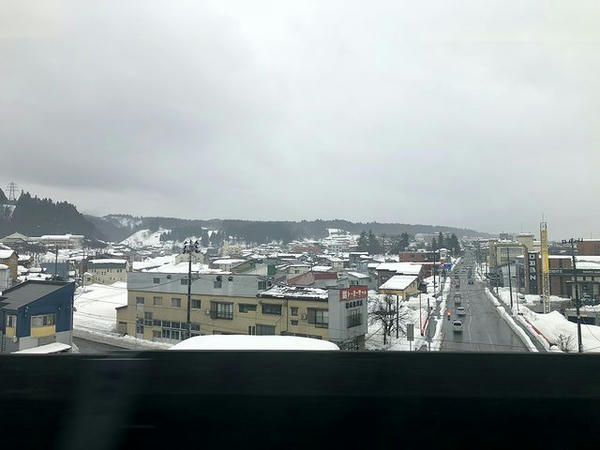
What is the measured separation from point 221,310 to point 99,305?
1.24 meters

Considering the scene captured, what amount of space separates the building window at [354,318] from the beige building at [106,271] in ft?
8.39

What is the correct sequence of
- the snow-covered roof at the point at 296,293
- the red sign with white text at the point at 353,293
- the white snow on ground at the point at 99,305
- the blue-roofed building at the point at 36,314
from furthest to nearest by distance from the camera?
the red sign with white text at the point at 353,293, the snow-covered roof at the point at 296,293, the white snow on ground at the point at 99,305, the blue-roofed building at the point at 36,314

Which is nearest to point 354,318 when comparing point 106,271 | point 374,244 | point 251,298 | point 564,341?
point 251,298

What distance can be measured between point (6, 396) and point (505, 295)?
8342 millimetres

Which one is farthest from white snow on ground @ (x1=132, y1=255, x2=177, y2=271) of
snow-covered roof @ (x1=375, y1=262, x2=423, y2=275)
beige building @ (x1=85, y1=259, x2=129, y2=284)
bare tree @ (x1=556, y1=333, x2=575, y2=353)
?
snow-covered roof @ (x1=375, y1=262, x2=423, y2=275)

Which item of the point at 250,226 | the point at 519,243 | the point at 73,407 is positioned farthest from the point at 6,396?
the point at 519,243

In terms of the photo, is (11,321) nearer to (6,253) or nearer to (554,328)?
(6,253)

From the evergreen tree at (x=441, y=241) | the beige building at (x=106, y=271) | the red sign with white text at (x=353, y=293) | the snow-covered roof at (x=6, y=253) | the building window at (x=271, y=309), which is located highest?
the evergreen tree at (x=441, y=241)

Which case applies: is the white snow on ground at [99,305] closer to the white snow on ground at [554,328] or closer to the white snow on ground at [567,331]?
the white snow on ground at [554,328]

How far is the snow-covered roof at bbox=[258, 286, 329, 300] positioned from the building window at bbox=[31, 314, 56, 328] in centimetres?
220

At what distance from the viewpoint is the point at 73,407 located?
129 centimetres

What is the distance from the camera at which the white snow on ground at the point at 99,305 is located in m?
3.62

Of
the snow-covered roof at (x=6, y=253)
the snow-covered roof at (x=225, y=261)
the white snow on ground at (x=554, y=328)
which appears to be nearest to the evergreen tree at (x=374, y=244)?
the white snow on ground at (x=554, y=328)

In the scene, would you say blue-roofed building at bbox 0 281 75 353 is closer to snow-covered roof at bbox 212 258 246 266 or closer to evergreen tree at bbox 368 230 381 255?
snow-covered roof at bbox 212 258 246 266
